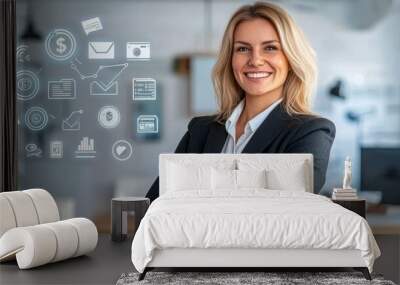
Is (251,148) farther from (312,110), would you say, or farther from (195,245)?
(195,245)

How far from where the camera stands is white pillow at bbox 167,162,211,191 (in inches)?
270

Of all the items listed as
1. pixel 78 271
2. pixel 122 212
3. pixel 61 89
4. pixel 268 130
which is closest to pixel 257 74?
pixel 268 130

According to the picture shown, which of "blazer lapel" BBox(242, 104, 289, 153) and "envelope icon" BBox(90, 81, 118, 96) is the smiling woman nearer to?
"blazer lapel" BBox(242, 104, 289, 153)

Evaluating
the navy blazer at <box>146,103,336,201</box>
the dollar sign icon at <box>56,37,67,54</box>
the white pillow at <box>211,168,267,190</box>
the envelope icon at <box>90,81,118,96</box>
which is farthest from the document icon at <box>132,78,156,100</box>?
the white pillow at <box>211,168,267,190</box>

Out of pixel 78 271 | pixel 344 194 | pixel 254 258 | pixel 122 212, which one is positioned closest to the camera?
pixel 254 258

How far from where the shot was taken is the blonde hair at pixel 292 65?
7.52 meters

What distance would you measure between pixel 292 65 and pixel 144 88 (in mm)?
1541

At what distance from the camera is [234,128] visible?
25.0 ft

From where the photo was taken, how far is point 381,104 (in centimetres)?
774

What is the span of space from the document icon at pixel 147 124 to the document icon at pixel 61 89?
733 millimetres

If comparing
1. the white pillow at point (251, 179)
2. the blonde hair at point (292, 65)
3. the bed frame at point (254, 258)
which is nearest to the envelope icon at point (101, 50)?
the blonde hair at point (292, 65)

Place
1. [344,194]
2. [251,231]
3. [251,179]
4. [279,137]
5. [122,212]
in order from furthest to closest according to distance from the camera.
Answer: [279,137]
[122,212]
[344,194]
[251,179]
[251,231]

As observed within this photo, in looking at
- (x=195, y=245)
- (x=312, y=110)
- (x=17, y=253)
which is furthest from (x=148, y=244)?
(x=312, y=110)

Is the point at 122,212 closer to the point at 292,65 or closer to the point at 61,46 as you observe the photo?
the point at 61,46
